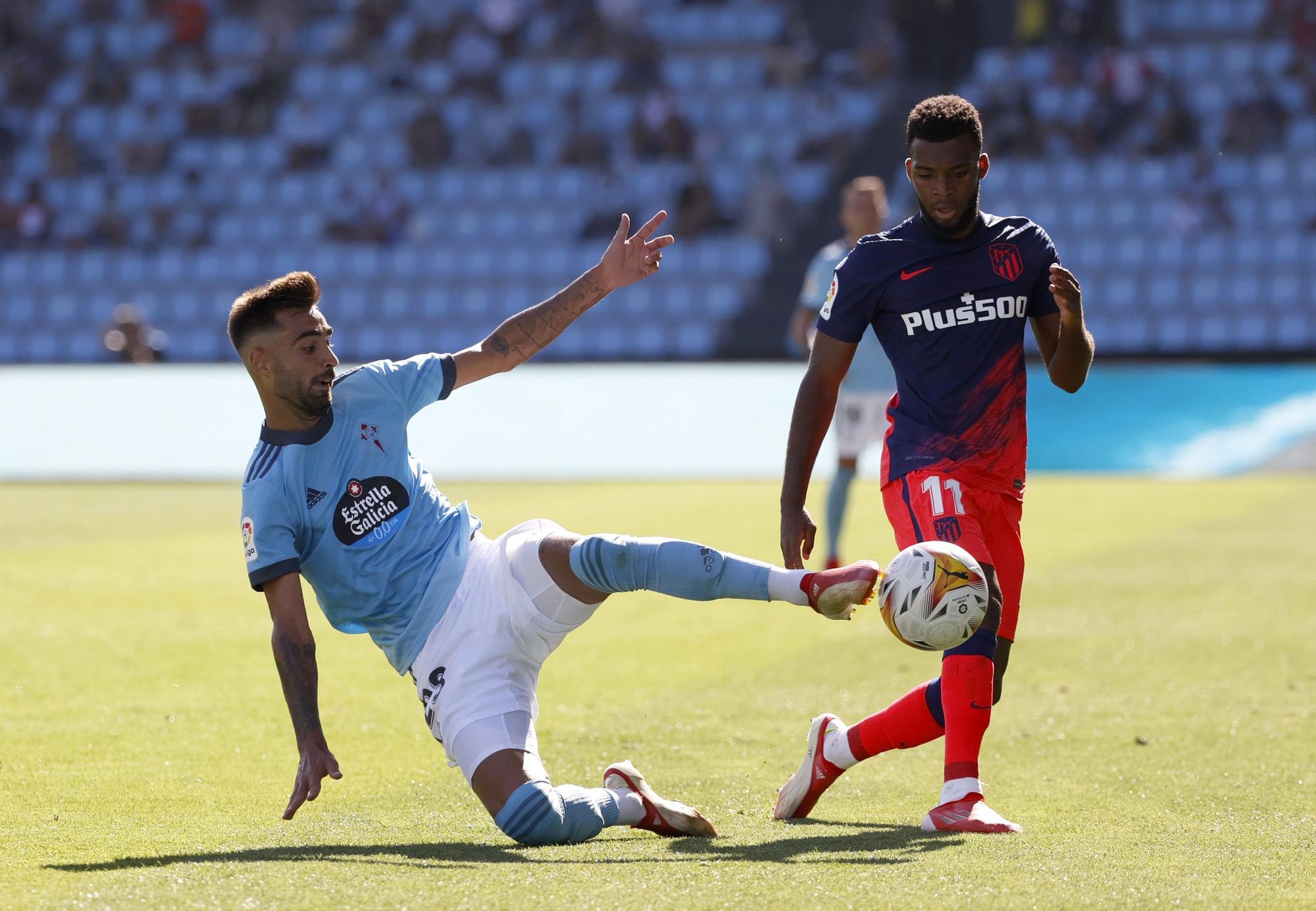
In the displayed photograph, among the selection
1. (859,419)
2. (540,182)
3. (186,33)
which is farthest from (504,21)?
(859,419)

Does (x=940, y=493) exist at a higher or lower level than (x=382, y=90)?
lower

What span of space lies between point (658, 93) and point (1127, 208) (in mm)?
7187

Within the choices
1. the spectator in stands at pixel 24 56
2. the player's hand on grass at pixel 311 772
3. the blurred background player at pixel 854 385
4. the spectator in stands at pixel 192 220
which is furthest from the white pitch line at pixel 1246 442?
the spectator in stands at pixel 24 56

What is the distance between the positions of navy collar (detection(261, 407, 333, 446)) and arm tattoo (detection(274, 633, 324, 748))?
1.83 feet

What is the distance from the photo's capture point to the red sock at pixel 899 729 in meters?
4.77

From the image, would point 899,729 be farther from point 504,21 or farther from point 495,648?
point 504,21

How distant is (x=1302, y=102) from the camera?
75.4 ft

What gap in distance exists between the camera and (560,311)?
5180 millimetres

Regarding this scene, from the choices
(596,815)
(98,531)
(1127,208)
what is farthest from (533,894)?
(1127,208)

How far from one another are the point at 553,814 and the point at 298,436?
1262 millimetres

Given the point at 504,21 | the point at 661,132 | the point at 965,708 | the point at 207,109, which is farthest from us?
the point at 207,109

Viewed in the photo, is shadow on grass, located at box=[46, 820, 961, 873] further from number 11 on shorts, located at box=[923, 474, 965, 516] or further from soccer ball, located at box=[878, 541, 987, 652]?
number 11 on shorts, located at box=[923, 474, 965, 516]

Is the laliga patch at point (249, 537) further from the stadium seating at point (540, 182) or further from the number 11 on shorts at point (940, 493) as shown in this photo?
the stadium seating at point (540, 182)

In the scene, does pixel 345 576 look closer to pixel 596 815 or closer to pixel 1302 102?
pixel 596 815
